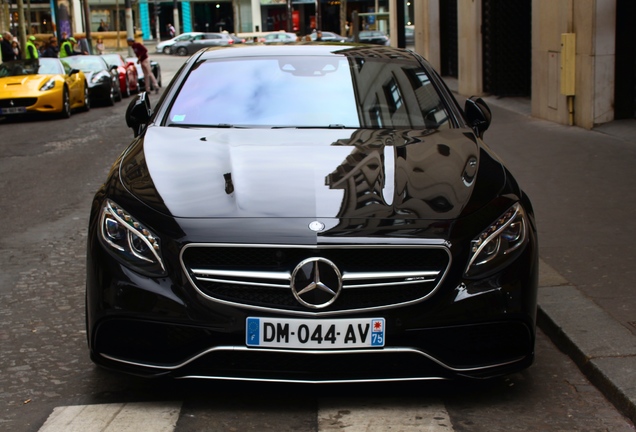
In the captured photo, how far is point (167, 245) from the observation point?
4242 millimetres

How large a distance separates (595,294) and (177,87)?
261 centimetres

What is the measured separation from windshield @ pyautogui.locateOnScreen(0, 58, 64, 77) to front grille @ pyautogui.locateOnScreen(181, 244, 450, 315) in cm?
2003

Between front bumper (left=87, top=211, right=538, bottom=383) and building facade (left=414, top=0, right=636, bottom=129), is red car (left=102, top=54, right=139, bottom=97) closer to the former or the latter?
building facade (left=414, top=0, right=636, bottom=129)

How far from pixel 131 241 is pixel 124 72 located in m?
27.4

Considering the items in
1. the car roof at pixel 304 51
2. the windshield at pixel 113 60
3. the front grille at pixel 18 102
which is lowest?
the front grille at pixel 18 102

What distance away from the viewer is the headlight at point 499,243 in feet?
14.0

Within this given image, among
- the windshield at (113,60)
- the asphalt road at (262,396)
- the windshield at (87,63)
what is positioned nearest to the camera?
the asphalt road at (262,396)

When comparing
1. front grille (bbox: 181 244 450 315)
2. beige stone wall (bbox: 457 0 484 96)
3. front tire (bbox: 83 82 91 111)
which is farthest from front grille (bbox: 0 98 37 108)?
front grille (bbox: 181 244 450 315)

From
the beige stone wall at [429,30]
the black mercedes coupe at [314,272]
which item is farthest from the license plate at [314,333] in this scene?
the beige stone wall at [429,30]

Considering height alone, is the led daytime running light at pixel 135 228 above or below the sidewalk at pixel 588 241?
above

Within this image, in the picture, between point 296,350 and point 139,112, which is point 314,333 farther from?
point 139,112

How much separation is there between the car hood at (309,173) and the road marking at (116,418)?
789 millimetres

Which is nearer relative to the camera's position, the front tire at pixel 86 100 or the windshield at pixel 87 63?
the front tire at pixel 86 100

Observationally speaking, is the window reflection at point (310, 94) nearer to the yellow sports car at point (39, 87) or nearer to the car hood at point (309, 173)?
the car hood at point (309, 173)
